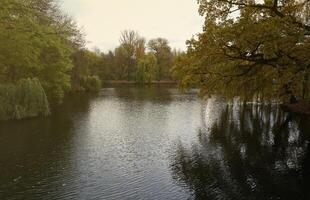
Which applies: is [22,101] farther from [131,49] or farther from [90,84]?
[131,49]

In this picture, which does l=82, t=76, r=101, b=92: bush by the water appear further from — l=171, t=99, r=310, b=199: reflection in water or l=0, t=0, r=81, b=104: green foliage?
l=171, t=99, r=310, b=199: reflection in water

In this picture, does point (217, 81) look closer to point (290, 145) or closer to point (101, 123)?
point (290, 145)

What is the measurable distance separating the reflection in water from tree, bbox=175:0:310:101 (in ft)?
14.1

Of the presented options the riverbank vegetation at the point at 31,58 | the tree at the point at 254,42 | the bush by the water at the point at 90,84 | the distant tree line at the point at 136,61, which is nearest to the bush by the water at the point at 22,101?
the riverbank vegetation at the point at 31,58

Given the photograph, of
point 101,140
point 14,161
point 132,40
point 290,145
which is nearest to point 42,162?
point 14,161

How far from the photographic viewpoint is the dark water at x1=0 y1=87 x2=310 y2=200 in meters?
15.8

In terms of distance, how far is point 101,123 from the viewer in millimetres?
32719

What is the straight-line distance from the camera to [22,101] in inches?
1331

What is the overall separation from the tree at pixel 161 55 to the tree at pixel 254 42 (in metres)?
83.2

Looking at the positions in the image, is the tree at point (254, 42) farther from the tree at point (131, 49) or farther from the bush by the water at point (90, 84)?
the tree at point (131, 49)

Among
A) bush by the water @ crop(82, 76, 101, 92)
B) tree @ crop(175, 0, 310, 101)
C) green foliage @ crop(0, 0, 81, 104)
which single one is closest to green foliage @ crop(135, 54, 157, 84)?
bush by the water @ crop(82, 76, 101, 92)

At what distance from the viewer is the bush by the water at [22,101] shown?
32.1m

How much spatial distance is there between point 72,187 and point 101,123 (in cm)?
1692

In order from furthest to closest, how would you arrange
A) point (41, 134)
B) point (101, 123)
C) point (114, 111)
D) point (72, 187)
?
point (114, 111) < point (101, 123) < point (41, 134) < point (72, 187)
